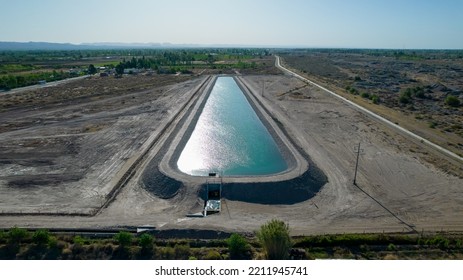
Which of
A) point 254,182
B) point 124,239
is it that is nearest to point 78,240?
point 124,239

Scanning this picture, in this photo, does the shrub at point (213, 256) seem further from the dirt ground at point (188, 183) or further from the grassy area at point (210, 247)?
the dirt ground at point (188, 183)

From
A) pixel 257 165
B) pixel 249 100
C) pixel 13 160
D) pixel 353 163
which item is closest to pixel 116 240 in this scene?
pixel 257 165

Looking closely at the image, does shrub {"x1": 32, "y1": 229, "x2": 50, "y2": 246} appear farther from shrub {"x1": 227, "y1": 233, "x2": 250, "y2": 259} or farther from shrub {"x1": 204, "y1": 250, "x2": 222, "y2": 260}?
shrub {"x1": 227, "y1": 233, "x2": 250, "y2": 259}

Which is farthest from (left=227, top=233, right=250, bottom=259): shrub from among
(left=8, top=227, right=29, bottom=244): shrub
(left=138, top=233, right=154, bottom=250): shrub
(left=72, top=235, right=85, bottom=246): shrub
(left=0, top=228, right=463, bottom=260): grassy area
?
(left=8, top=227, right=29, bottom=244): shrub

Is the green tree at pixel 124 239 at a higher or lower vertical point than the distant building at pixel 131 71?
lower

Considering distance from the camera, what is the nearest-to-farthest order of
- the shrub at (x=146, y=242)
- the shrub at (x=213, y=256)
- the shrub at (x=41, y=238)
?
the shrub at (x=213, y=256)
the shrub at (x=146, y=242)
the shrub at (x=41, y=238)

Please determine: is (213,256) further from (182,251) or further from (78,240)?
(78,240)

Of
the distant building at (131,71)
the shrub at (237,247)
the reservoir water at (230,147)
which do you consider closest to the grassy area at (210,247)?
the shrub at (237,247)

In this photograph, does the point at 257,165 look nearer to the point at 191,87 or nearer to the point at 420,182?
the point at 420,182
